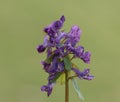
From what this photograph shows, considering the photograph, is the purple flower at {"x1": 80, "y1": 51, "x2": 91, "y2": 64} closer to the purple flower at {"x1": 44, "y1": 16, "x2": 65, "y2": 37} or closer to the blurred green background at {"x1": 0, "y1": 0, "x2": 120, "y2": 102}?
the purple flower at {"x1": 44, "y1": 16, "x2": 65, "y2": 37}

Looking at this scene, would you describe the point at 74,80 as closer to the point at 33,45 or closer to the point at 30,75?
the point at 30,75

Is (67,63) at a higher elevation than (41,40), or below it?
below

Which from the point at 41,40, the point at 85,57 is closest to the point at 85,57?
the point at 85,57

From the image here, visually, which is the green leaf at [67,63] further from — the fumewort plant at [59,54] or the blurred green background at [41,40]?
the blurred green background at [41,40]

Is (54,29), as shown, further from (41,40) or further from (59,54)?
(41,40)

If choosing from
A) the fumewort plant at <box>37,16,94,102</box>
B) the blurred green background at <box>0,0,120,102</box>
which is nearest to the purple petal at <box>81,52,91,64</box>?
the fumewort plant at <box>37,16,94,102</box>

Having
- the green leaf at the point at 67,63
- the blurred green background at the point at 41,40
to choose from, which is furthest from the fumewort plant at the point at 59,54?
the blurred green background at the point at 41,40

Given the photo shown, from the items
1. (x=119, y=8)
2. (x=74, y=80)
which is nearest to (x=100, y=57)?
(x=119, y=8)

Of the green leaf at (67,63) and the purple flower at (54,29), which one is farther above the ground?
the purple flower at (54,29)
